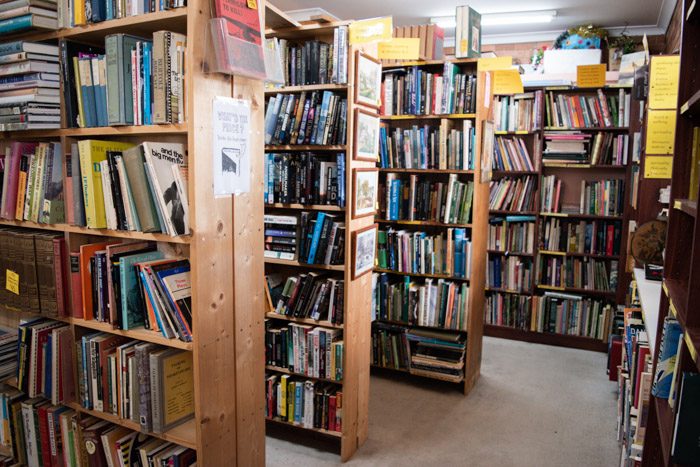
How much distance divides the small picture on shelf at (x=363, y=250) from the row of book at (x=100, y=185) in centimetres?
110

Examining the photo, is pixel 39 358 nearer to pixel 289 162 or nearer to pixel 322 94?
pixel 289 162

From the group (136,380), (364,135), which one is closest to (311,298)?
(364,135)

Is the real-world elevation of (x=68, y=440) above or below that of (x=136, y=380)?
below

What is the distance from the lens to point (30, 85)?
6.27ft

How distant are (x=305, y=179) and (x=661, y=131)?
187 cm

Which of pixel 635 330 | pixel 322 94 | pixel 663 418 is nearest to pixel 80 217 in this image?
pixel 322 94

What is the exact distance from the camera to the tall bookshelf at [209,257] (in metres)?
1.63

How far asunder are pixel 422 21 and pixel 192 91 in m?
4.93

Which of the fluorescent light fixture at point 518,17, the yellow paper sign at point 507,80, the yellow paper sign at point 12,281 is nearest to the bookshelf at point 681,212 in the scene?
the yellow paper sign at point 507,80

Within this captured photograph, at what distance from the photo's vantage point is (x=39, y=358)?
2.10 meters

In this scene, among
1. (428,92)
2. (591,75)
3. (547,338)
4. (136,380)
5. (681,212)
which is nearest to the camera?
(681,212)

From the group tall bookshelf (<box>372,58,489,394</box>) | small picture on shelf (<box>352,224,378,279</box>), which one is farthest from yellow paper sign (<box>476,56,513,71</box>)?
small picture on shelf (<box>352,224,378,279</box>)

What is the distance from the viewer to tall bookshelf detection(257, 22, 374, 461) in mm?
2588

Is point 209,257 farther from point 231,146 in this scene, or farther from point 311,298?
point 311,298
